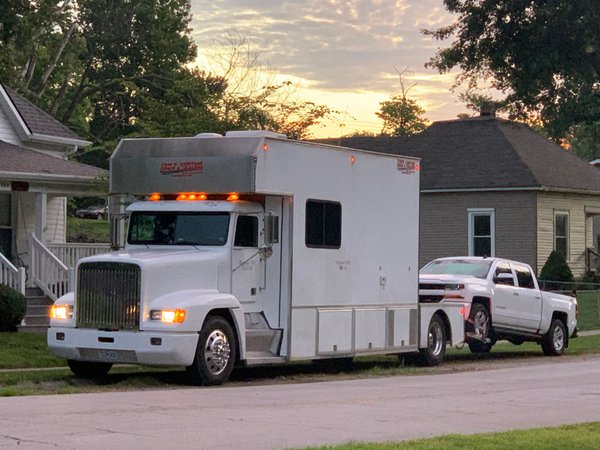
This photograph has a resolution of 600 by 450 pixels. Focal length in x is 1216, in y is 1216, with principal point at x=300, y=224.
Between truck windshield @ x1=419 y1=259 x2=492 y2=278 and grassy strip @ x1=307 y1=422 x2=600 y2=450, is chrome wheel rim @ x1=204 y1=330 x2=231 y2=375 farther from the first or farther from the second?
truck windshield @ x1=419 y1=259 x2=492 y2=278

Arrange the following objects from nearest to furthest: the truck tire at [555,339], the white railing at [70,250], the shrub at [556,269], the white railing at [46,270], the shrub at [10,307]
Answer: the shrub at [10,307] < the truck tire at [555,339] < the white railing at [46,270] < the white railing at [70,250] < the shrub at [556,269]

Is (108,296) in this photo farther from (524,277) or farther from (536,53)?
(536,53)

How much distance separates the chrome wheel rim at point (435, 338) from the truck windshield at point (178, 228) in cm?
554

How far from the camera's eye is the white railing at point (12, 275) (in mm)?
25609

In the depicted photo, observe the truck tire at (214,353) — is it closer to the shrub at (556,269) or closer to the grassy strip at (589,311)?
the grassy strip at (589,311)

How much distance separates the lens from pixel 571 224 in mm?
45562

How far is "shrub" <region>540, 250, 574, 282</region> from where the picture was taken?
4228 cm

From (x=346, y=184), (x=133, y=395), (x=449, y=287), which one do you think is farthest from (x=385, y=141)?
(x=133, y=395)

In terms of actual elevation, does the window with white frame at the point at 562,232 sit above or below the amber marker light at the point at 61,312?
above

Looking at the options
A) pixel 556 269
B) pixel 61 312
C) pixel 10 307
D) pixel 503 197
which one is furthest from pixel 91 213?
pixel 61 312

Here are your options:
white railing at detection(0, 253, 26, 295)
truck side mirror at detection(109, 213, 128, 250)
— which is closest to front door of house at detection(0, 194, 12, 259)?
white railing at detection(0, 253, 26, 295)

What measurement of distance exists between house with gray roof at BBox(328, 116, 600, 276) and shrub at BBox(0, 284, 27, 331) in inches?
919

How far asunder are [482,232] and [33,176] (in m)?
22.3

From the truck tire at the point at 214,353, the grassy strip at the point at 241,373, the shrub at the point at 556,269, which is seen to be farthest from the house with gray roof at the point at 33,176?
the shrub at the point at 556,269
